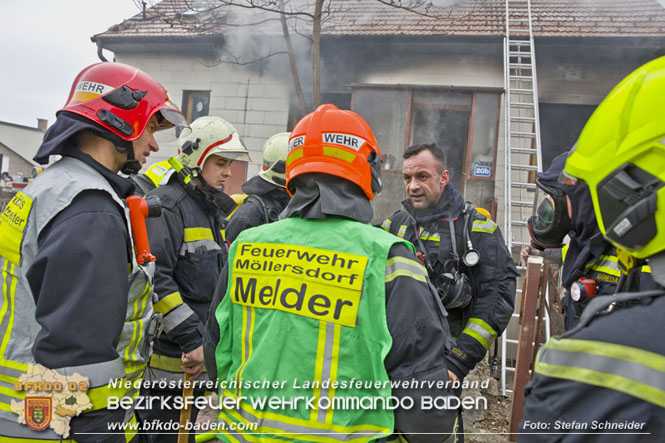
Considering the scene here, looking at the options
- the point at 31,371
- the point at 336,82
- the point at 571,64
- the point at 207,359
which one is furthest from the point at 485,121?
the point at 31,371

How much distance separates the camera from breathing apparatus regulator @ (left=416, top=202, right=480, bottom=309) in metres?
2.88

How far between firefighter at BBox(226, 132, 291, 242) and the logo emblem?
240cm

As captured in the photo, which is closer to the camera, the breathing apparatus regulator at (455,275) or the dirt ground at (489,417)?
the breathing apparatus regulator at (455,275)

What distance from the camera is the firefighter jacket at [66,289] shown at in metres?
1.53

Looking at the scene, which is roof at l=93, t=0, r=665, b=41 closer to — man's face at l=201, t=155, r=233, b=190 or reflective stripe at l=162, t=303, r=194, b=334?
man's face at l=201, t=155, r=233, b=190

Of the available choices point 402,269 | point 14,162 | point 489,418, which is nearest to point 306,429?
point 402,269

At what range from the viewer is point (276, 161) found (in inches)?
175

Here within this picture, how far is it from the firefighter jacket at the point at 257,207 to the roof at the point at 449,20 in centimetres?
630

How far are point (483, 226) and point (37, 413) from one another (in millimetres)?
2758

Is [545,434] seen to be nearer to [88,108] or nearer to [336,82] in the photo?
[88,108]

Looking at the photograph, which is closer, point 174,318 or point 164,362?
point 174,318

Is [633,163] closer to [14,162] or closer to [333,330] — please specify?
[333,330]

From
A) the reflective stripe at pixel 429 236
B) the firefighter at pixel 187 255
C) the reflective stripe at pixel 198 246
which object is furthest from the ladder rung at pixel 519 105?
the reflective stripe at pixel 198 246

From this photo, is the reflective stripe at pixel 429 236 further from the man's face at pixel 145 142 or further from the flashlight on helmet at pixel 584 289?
the man's face at pixel 145 142
